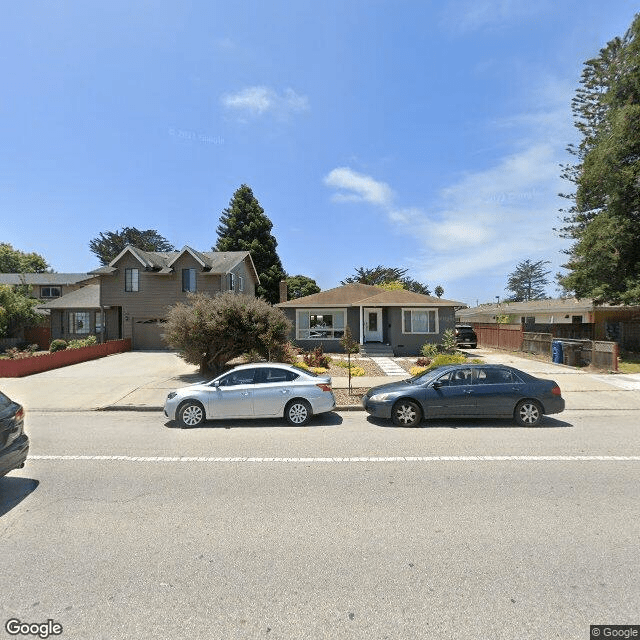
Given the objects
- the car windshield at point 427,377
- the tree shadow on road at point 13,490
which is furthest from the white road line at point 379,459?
the car windshield at point 427,377

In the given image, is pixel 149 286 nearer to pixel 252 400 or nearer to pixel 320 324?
pixel 320 324

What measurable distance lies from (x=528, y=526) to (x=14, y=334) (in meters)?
36.4

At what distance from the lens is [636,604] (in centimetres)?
281

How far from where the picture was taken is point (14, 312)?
1099 inches

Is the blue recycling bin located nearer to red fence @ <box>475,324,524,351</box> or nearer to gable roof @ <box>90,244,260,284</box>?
red fence @ <box>475,324,524,351</box>

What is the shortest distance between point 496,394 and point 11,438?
8.68m

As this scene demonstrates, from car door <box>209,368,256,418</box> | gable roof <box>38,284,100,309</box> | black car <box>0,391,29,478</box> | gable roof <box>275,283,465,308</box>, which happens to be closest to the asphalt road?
black car <box>0,391,29,478</box>

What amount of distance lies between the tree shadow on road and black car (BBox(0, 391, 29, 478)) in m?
0.37

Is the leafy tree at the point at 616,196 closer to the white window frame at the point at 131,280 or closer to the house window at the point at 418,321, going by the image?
the house window at the point at 418,321

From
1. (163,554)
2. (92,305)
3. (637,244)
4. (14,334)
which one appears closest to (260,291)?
(92,305)

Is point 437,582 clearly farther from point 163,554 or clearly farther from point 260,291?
point 260,291

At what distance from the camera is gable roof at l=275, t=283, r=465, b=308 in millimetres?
21438

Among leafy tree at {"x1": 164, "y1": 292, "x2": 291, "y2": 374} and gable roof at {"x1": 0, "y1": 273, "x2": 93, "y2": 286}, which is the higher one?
gable roof at {"x1": 0, "y1": 273, "x2": 93, "y2": 286}

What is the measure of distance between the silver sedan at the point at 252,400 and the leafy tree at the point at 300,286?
4226 centimetres
